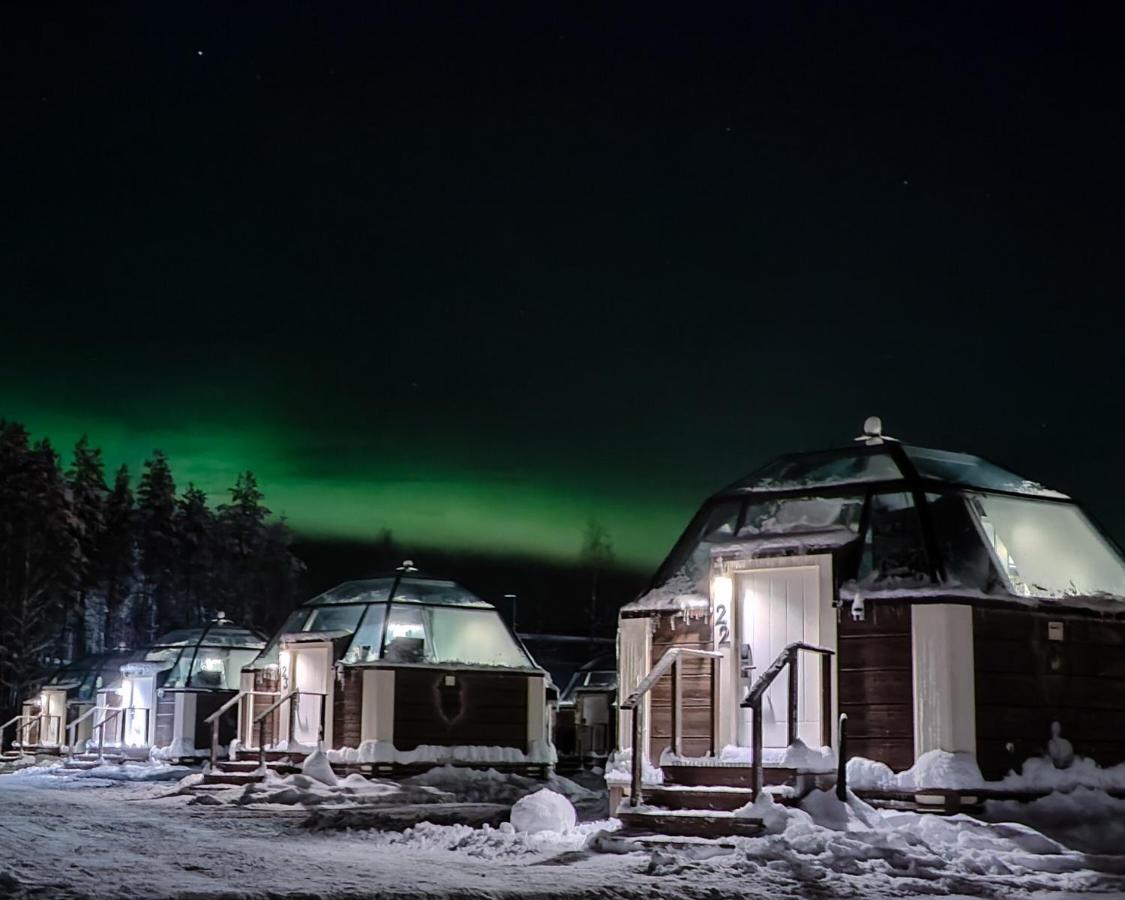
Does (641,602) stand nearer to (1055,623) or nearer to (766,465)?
(766,465)

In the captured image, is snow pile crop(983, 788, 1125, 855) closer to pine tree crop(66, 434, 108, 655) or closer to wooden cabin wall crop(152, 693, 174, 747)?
wooden cabin wall crop(152, 693, 174, 747)

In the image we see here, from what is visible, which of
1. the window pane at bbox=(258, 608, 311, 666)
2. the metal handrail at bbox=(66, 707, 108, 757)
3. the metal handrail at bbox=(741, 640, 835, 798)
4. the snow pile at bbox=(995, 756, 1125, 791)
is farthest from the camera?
the metal handrail at bbox=(66, 707, 108, 757)

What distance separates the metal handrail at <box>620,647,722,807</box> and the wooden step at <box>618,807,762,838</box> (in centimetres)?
23

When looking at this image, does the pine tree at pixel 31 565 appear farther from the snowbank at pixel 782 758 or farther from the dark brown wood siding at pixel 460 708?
the snowbank at pixel 782 758

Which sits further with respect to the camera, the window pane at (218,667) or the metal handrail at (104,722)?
the window pane at (218,667)

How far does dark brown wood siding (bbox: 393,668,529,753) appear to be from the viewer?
25.4 m

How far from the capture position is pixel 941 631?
46.9 feet

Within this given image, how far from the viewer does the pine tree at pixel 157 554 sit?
207 feet

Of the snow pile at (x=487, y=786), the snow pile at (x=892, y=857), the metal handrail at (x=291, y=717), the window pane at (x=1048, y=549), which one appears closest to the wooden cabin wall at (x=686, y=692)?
the snow pile at (x=892, y=857)

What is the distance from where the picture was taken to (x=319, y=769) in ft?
77.2

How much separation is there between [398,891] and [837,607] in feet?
20.6

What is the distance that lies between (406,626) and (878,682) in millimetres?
12932

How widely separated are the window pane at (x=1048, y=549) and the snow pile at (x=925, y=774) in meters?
2.02

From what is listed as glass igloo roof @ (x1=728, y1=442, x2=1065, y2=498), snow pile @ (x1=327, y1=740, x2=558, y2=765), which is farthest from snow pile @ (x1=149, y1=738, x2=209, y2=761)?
glass igloo roof @ (x1=728, y1=442, x2=1065, y2=498)
